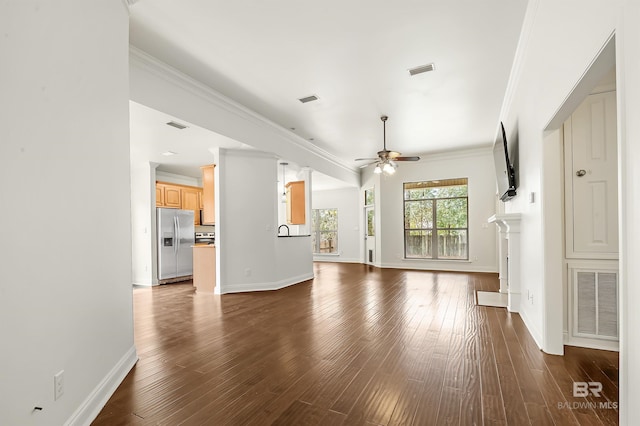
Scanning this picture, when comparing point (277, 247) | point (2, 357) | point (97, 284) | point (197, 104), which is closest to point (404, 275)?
point (277, 247)

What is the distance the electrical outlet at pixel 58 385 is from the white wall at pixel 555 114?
249cm

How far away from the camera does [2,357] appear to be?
1.24 metres

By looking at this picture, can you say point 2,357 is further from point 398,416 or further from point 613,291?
point 613,291

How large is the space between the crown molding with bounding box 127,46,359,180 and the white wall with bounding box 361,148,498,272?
10.1 feet

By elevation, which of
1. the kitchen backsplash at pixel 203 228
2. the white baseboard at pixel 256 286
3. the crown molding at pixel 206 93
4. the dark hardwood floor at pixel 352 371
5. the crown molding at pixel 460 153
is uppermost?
the crown molding at pixel 206 93

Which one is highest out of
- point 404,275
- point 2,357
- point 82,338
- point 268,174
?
point 268,174

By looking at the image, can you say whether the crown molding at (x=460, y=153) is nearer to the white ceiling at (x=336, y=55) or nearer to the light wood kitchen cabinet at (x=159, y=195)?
the white ceiling at (x=336, y=55)

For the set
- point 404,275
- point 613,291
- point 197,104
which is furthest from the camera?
point 404,275

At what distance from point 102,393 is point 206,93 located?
360 cm

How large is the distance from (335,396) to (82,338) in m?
1.54

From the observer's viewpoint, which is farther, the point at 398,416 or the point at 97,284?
the point at 97,284

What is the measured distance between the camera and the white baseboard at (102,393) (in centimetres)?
Answer: 174

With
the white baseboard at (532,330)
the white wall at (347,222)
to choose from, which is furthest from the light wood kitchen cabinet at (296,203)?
the white baseboard at (532,330)

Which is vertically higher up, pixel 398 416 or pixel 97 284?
pixel 97 284
